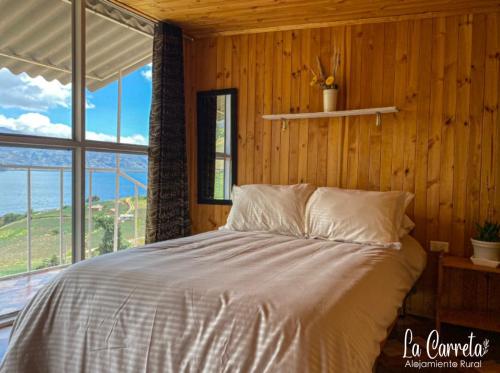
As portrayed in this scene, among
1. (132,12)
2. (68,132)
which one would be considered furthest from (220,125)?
(68,132)

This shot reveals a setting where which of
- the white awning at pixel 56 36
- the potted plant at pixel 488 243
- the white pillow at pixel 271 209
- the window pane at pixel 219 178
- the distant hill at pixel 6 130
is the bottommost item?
the potted plant at pixel 488 243

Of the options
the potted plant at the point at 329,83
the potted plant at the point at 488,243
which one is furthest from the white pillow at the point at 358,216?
the potted plant at the point at 329,83

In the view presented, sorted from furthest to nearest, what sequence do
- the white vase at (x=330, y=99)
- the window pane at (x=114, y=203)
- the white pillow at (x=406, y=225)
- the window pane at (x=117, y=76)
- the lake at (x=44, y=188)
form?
the window pane at (x=114, y=203)
the window pane at (x=117, y=76)
the white vase at (x=330, y=99)
the lake at (x=44, y=188)
the white pillow at (x=406, y=225)

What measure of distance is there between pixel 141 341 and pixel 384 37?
2746mm

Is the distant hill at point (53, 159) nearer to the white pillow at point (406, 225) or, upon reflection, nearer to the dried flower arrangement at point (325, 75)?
the dried flower arrangement at point (325, 75)

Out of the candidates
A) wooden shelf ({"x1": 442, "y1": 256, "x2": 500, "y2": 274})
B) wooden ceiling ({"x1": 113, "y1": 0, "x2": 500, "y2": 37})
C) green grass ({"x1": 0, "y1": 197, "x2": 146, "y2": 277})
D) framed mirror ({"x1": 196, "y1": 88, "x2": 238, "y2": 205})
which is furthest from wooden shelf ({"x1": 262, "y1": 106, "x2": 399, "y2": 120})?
green grass ({"x1": 0, "y1": 197, "x2": 146, "y2": 277})

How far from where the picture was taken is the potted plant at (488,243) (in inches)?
92.7

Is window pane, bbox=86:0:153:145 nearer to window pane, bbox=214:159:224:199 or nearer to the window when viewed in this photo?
the window

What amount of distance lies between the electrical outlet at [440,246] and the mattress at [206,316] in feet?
3.55

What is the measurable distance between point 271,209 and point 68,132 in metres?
1.58

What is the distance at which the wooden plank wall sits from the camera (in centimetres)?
268

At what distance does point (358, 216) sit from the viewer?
8.01 feet

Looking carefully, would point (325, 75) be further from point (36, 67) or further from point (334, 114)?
point (36, 67)

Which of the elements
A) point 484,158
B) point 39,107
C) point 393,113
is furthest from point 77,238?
point 484,158
